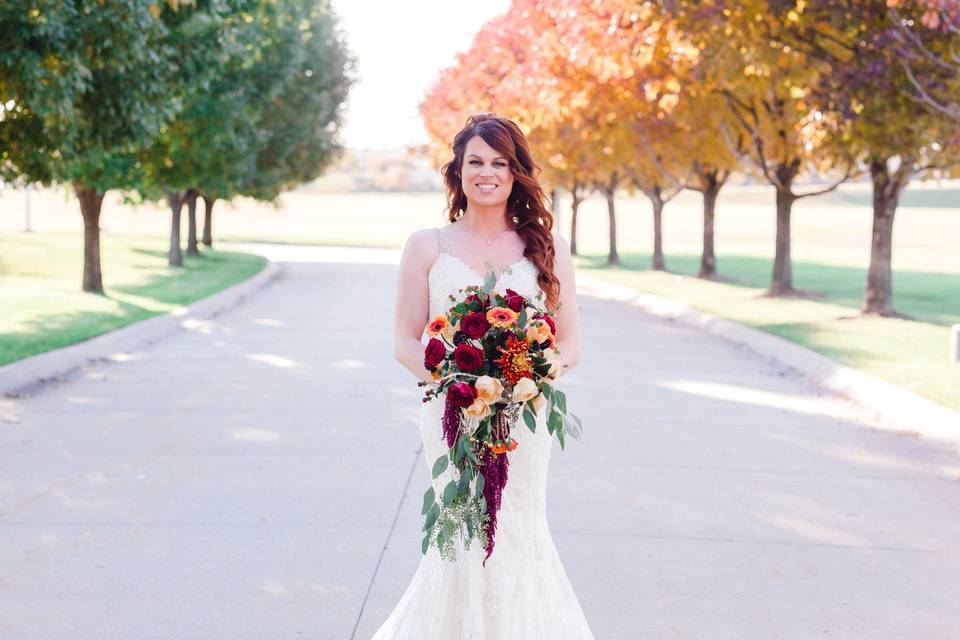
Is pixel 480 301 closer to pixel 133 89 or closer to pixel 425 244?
pixel 425 244

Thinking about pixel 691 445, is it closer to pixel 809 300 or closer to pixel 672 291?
pixel 809 300

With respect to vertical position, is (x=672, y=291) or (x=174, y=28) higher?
(x=174, y=28)

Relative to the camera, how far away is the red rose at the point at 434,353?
14.3 ft

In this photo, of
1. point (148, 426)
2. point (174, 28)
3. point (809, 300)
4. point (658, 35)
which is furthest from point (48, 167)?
point (809, 300)

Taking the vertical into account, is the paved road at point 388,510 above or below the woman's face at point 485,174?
below

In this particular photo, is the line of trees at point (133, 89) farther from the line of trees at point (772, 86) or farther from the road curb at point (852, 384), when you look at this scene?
the road curb at point (852, 384)

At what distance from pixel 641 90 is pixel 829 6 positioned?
33.2 feet

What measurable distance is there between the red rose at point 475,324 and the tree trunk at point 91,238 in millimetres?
23322

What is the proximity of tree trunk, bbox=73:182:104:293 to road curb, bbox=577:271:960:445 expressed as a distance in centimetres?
1146

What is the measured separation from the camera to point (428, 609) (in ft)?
16.0

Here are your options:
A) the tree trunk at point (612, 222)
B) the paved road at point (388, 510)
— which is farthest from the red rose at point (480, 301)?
the tree trunk at point (612, 222)

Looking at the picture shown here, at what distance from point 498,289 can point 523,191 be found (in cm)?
43

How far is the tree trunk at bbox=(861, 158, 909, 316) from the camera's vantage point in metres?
22.0

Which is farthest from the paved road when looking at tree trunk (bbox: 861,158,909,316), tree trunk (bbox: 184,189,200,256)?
tree trunk (bbox: 184,189,200,256)
